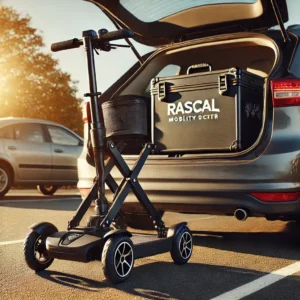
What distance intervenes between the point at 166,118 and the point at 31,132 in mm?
6634

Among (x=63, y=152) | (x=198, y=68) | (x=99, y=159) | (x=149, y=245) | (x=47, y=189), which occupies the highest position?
(x=198, y=68)

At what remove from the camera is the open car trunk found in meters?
5.30

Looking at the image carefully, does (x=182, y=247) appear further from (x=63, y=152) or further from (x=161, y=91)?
A: (x=63, y=152)

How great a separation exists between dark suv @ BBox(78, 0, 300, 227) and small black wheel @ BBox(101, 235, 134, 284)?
1016 mm

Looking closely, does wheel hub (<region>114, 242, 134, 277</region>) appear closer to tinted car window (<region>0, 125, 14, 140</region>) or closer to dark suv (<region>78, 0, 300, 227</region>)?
dark suv (<region>78, 0, 300, 227</region>)

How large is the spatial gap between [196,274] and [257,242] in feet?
4.61

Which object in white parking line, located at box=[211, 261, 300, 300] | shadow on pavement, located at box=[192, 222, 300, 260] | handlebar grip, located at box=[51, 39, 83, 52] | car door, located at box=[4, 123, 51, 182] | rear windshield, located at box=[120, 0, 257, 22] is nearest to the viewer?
white parking line, located at box=[211, 261, 300, 300]

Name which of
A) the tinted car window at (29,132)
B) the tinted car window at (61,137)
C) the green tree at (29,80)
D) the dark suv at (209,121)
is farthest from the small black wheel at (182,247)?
the green tree at (29,80)

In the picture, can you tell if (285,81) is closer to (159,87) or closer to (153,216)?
(159,87)

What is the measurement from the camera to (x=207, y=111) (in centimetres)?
478

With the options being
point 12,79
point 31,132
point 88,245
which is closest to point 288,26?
point 88,245

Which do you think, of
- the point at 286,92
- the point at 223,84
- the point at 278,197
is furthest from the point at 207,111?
the point at 278,197

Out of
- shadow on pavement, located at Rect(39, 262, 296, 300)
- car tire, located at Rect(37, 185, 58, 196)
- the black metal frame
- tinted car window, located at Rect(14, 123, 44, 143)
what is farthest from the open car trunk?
car tire, located at Rect(37, 185, 58, 196)

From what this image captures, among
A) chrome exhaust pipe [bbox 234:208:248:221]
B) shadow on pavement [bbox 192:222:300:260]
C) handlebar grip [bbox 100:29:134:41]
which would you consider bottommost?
shadow on pavement [bbox 192:222:300:260]
